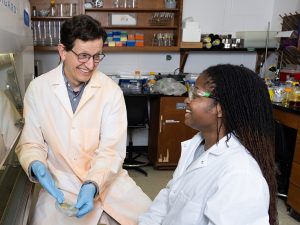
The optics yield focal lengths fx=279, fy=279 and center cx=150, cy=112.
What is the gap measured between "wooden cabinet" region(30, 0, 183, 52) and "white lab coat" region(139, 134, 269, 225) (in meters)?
2.48

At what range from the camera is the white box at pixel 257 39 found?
3377 millimetres

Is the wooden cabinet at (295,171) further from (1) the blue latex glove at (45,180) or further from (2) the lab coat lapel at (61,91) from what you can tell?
(1) the blue latex glove at (45,180)

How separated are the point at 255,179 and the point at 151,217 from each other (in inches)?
21.4

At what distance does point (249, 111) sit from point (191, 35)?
8.60 feet

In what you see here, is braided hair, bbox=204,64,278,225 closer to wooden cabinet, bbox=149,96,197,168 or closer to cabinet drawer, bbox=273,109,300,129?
cabinet drawer, bbox=273,109,300,129

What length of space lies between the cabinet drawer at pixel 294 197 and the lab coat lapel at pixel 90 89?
178cm

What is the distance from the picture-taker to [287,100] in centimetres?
253

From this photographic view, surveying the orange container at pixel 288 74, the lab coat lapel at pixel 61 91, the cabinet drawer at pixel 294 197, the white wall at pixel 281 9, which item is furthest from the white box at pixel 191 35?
the lab coat lapel at pixel 61 91

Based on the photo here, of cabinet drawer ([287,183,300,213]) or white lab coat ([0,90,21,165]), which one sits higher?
white lab coat ([0,90,21,165])

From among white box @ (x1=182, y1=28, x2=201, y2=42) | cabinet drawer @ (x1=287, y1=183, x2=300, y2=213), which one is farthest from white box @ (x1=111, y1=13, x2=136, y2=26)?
cabinet drawer @ (x1=287, y1=183, x2=300, y2=213)

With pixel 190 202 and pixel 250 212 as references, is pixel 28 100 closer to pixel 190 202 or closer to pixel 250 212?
pixel 190 202

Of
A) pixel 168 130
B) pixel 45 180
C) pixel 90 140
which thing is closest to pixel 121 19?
pixel 168 130

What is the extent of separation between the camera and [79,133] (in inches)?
52.9

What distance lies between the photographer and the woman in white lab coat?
78 cm
